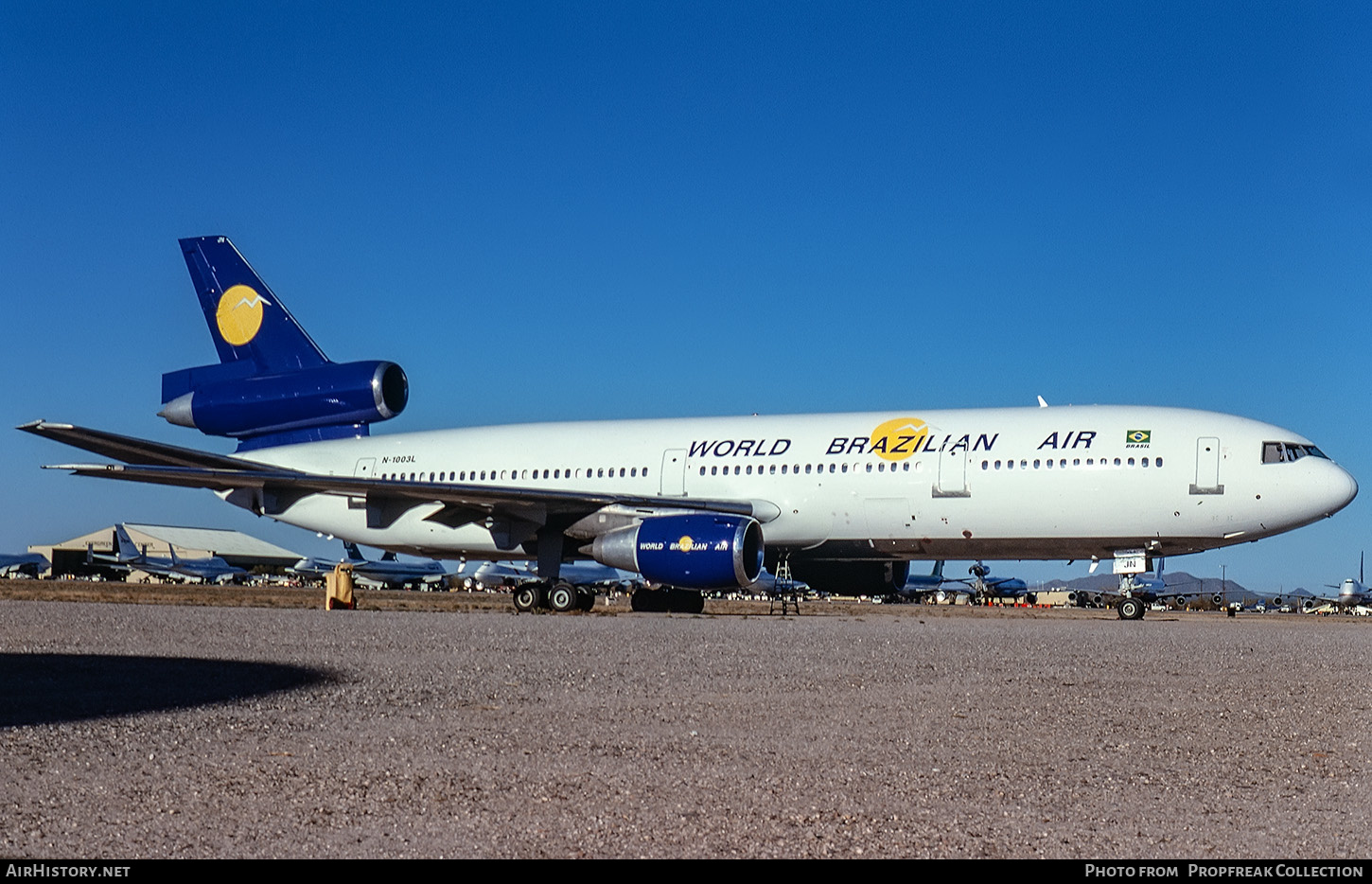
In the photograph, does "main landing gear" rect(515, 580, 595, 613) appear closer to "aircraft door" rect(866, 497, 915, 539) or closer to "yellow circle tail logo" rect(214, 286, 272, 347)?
"aircraft door" rect(866, 497, 915, 539)

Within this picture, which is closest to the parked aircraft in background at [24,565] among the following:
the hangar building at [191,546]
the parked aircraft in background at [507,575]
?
the hangar building at [191,546]

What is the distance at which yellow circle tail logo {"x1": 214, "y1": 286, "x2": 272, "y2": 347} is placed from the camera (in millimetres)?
26438


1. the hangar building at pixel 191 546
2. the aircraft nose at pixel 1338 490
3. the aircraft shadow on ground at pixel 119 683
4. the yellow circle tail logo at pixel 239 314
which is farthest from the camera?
the hangar building at pixel 191 546

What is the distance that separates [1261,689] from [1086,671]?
1.36 meters

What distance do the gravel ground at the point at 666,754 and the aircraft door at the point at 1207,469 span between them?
9.02 metres

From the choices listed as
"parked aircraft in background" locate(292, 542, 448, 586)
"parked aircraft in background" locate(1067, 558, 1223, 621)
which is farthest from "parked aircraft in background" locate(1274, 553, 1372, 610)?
"parked aircraft in background" locate(292, 542, 448, 586)

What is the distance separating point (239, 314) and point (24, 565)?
6045 cm

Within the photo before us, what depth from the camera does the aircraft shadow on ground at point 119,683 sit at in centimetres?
680

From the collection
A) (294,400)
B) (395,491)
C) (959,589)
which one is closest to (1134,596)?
(395,491)

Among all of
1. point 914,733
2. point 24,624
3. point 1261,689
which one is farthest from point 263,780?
point 24,624

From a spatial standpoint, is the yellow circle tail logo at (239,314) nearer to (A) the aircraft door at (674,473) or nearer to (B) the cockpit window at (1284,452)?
(A) the aircraft door at (674,473)

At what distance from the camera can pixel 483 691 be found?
8031 mm

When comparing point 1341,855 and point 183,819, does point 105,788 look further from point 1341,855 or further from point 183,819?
point 1341,855

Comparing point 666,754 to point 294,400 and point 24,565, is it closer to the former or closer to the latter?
point 294,400
